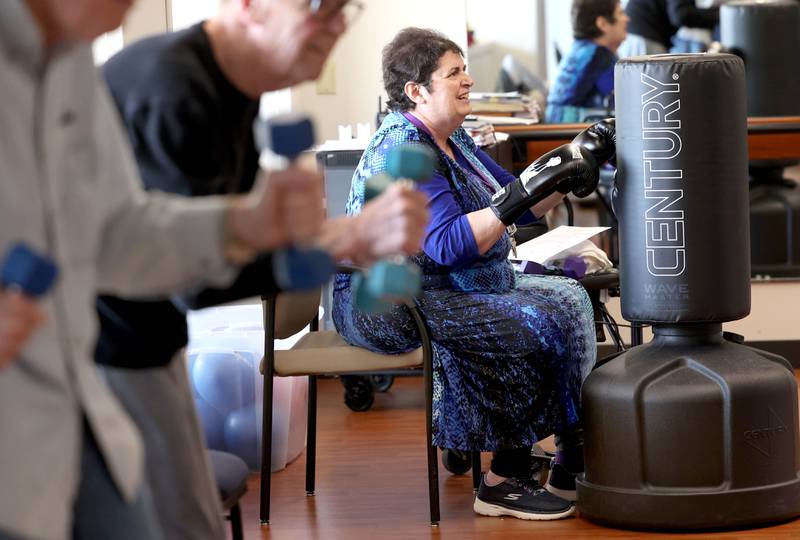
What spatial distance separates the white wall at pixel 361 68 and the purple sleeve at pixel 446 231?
210 centimetres

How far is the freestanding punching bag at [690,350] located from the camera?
2730mm

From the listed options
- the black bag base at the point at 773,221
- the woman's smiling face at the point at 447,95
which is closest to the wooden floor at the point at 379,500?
the woman's smiling face at the point at 447,95

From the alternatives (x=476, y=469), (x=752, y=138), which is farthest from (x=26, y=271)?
(x=752, y=138)

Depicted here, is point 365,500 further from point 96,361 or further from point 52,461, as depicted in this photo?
point 52,461

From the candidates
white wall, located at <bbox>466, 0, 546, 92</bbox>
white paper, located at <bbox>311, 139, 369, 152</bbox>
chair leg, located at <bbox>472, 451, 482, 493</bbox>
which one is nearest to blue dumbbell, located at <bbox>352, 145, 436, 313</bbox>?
chair leg, located at <bbox>472, 451, 482, 493</bbox>

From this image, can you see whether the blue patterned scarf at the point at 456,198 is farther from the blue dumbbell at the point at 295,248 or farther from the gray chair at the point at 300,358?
the blue dumbbell at the point at 295,248

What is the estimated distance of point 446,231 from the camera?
3047 millimetres

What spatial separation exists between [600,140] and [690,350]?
549mm

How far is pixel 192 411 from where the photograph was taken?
1.39 metres

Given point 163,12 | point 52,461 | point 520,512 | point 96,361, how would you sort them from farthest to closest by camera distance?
point 163,12 → point 520,512 → point 96,361 → point 52,461

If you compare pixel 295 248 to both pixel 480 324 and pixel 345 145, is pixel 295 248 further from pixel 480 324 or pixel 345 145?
pixel 345 145

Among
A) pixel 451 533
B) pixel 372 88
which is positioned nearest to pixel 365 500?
pixel 451 533

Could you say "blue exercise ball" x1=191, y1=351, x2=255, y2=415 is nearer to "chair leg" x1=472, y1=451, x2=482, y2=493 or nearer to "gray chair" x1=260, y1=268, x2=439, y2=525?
"gray chair" x1=260, y1=268, x2=439, y2=525

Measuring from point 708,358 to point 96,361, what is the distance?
5.87 ft
